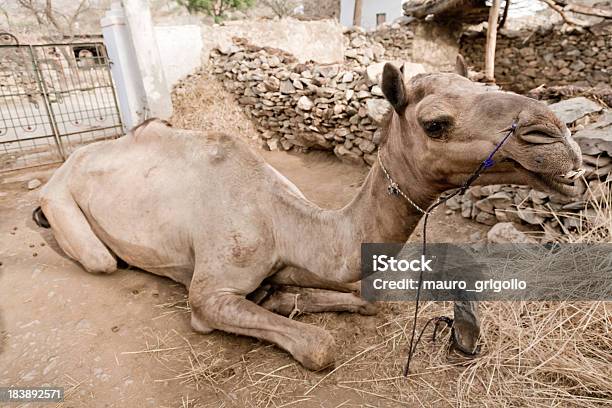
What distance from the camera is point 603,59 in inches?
449

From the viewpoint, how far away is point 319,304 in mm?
2936

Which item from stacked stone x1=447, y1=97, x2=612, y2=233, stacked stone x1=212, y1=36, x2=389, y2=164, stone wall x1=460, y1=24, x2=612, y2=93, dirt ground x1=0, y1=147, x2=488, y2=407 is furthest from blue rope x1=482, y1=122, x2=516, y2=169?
stone wall x1=460, y1=24, x2=612, y2=93

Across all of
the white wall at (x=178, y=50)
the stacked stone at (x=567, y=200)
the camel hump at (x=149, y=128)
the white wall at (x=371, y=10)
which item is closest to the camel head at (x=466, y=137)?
the stacked stone at (x=567, y=200)

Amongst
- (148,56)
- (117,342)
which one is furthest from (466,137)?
(148,56)

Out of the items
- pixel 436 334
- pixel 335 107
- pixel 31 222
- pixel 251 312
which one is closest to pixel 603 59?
pixel 335 107

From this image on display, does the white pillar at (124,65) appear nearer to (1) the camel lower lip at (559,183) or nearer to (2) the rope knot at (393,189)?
(2) the rope knot at (393,189)

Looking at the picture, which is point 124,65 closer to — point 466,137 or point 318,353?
point 318,353

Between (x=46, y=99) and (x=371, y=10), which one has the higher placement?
(x=371, y=10)

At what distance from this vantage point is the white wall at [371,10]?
23.1m

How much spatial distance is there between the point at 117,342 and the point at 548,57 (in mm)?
14096

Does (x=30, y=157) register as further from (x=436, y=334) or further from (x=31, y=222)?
(x=436, y=334)

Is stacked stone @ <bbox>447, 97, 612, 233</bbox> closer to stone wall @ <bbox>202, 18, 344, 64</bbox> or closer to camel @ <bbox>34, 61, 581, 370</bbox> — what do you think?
camel @ <bbox>34, 61, 581, 370</bbox>

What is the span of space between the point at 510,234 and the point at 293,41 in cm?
910

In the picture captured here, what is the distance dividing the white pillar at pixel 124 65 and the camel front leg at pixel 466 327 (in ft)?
24.6
